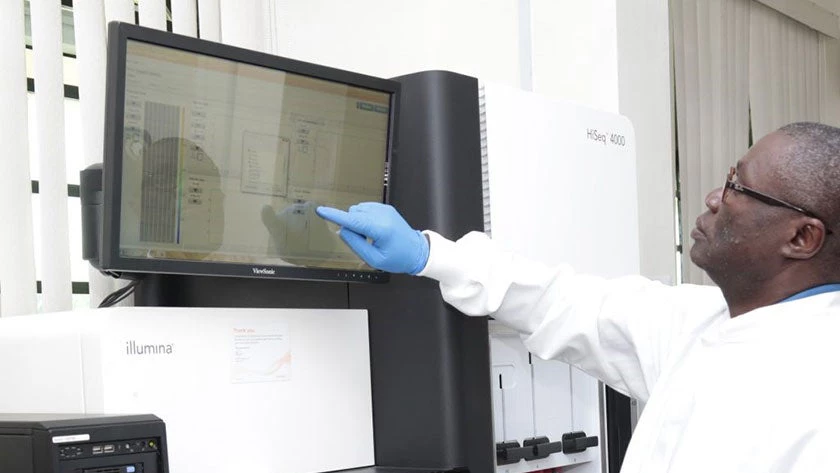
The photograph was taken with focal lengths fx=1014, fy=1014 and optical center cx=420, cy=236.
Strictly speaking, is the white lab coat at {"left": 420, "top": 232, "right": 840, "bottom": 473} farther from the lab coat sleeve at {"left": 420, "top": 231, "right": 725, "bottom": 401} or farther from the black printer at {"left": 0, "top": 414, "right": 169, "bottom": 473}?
the black printer at {"left": 0, "top": 414, "right": 169, "bottom": 473}

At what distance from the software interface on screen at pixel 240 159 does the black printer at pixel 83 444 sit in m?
0.27

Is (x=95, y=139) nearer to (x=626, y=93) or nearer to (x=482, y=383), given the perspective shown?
(x=482, y=383)

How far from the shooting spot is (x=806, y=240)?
4.74 feet

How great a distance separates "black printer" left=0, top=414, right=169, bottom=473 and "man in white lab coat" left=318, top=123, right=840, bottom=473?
466mm

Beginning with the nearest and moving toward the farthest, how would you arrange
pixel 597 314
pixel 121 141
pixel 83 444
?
pixel 83 444 < pixel 121 141 < pixel 597 314

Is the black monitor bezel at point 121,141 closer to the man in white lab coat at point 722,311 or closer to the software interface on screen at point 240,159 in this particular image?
the software interface on screen at point 240,159

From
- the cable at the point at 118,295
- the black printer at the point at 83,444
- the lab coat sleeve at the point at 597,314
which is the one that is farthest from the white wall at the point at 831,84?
the black printer at the point at 83,444

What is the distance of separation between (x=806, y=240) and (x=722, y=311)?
24cm

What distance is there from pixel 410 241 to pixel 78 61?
0.80 metres

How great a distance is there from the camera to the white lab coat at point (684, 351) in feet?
4.30

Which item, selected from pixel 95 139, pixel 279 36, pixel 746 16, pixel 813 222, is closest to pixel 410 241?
pixel 813 222

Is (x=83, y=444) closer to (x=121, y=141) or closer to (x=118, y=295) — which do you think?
(x=121, y=141)

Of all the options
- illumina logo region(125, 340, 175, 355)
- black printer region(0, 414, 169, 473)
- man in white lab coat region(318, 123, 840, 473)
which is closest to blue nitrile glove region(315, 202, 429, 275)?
man in white lab coat region(318, 123, 840, 473)

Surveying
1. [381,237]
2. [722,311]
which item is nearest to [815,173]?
[722,311]
